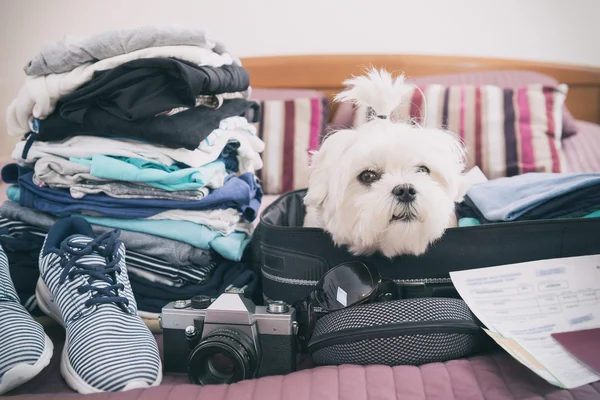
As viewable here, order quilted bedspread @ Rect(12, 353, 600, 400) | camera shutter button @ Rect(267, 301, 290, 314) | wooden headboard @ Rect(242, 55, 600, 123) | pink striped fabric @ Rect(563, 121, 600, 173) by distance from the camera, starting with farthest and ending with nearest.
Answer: wooden headboard @ Rect(242, 55, 600, 123), pink striped fabric @ Rect(563, 121, 600, 173), camera shutter button @ Rect(267, 301, 290, 314), quilted bedspread @ Rect(12, 353, 600, 400)

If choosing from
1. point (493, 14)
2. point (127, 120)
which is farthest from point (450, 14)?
point (127, 120)

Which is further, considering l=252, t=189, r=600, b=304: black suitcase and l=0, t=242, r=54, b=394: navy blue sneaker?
l=252, t=189, r=600, b=304: black suitcase

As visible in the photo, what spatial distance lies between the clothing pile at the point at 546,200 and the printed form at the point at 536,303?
0.10 meters

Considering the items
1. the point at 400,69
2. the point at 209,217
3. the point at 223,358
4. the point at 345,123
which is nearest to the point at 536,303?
the point at 223,358

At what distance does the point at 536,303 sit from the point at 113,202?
0.77 m

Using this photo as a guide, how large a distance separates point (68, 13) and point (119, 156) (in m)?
1.24

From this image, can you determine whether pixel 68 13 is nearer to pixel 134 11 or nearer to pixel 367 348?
pixel 134 11

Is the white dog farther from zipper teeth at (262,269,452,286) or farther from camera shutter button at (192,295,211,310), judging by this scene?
camera shutter button at (192,295,211,310)

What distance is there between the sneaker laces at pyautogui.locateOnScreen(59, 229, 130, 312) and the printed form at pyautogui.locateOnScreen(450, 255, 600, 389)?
562mm

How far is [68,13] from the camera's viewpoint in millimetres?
1868

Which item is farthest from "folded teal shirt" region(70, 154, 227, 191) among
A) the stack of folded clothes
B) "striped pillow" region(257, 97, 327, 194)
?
"striped pillow" region(257, 97, 327, 194)

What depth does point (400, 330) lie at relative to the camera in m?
0.68

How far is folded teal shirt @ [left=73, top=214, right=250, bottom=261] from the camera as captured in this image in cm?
94

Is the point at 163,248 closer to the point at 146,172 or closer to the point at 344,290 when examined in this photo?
the point at 146,172
